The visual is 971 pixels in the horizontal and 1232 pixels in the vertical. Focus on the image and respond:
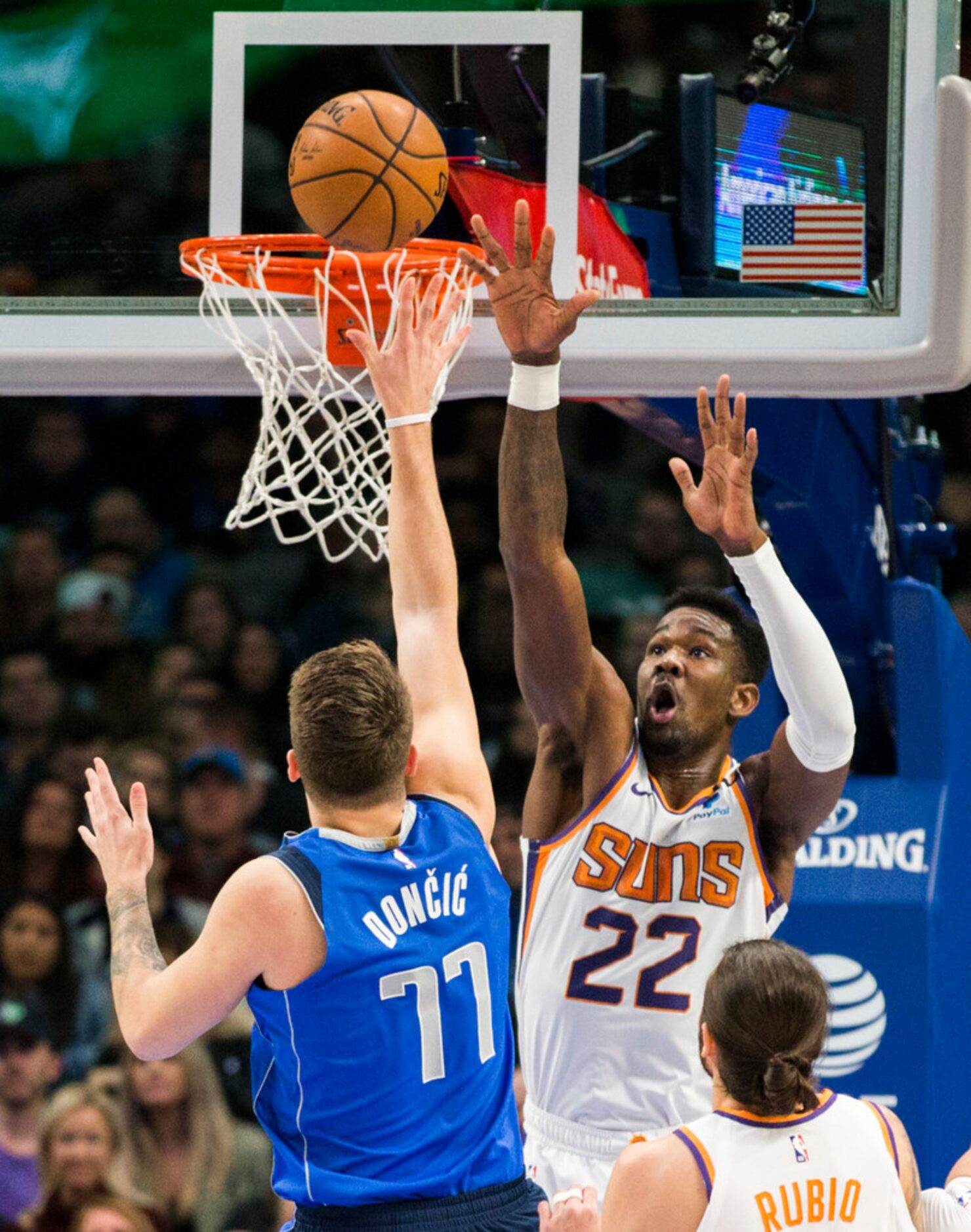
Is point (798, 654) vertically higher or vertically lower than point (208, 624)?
higher

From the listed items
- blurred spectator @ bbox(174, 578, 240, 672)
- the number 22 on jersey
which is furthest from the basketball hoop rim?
blurred spectator @ bbox(174, 578, 240, 672)

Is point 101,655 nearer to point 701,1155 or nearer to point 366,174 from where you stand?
point 366,174

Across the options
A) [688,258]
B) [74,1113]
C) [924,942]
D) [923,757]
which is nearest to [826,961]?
[924,942]

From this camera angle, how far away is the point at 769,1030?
8.57 ft

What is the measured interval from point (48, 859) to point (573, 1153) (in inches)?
137

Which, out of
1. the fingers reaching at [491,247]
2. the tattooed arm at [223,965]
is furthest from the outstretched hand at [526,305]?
the tattooed arm at [223,965]

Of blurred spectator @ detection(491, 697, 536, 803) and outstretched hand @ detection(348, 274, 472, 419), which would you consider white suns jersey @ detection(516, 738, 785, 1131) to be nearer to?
outstretched hand @ detection(348, 274, 472, 419)

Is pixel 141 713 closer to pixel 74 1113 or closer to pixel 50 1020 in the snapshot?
pixel 50 1020

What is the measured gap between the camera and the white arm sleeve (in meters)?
3.68

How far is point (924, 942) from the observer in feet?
15.8

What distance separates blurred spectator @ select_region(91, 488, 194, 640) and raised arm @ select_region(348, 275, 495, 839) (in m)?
4.25

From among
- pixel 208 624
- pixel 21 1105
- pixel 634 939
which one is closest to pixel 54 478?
pixel 208 624

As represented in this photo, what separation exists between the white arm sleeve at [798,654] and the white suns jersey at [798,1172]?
1221 millimetres

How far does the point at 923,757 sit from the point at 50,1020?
348 centimetres
